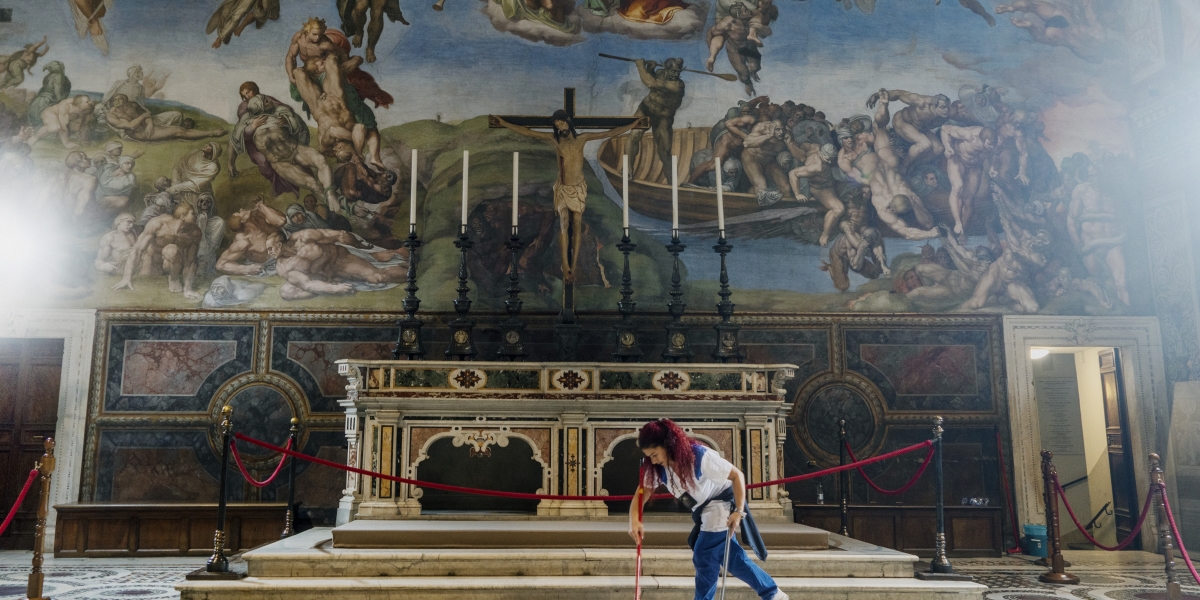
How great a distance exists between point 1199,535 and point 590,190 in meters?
8.32

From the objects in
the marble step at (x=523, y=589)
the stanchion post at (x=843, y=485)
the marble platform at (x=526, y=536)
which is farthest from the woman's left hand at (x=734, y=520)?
the stanchion post at (x=843, y=485)

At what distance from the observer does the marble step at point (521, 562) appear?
260 inches

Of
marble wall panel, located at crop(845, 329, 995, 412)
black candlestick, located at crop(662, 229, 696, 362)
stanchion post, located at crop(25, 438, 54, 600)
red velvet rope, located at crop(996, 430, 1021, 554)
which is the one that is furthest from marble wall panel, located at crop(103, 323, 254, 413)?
red velvet rope, located at crop(996, 430, 1021, 554)

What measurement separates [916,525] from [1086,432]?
386 centimetres

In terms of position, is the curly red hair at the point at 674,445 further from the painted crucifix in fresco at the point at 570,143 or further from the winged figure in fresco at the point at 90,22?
the winged figure in fresco at the point at 90,22

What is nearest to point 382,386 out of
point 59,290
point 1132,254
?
point 59,290

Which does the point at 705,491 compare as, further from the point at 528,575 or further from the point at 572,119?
the point at 572,119

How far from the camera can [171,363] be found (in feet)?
34.7

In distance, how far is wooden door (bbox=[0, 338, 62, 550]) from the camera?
417 inches

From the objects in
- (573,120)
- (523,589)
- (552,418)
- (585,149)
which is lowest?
(523,589)

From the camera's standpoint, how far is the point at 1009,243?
37.2 feet

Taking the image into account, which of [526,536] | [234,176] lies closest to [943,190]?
[526,536]

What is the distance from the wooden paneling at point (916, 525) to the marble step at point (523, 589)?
144 inches

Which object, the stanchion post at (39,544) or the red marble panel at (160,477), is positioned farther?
the red marble panel at (160,477)
